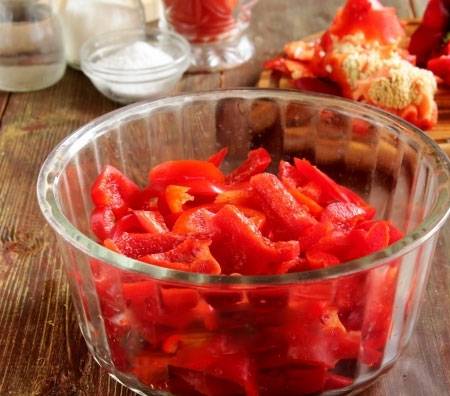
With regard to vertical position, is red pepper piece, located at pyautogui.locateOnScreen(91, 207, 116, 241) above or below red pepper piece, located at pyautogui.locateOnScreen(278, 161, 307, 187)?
below

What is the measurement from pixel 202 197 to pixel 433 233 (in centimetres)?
33

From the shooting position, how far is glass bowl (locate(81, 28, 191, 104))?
1.62m

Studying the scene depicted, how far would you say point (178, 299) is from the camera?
0.79 metres

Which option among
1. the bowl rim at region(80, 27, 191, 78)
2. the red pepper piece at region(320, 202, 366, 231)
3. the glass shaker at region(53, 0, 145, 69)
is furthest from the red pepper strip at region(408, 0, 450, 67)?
the red pepper piece at region(320, 202, 366, 231)

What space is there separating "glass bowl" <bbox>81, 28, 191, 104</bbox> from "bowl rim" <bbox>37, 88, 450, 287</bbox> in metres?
0.46

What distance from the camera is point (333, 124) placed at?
1177 mm

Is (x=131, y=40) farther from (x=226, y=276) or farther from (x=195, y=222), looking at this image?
(x=226, y=276)

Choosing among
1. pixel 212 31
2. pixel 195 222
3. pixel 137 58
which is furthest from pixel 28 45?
pixel 195 222

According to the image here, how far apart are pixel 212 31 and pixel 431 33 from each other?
1.52 feet

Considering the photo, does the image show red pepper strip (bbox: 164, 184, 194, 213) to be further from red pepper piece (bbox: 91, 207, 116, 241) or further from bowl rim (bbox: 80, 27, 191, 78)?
bowl rim (bbox: 80, 27, 191, 78)

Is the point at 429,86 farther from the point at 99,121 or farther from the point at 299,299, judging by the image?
the point at 299,299

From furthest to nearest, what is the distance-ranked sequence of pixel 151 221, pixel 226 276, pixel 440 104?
pixel 440 104
pixel 151 221
pixel 226 276

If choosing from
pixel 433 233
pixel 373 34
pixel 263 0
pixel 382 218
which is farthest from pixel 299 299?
pixel 263 0

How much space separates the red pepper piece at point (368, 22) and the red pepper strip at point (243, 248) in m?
0.87
